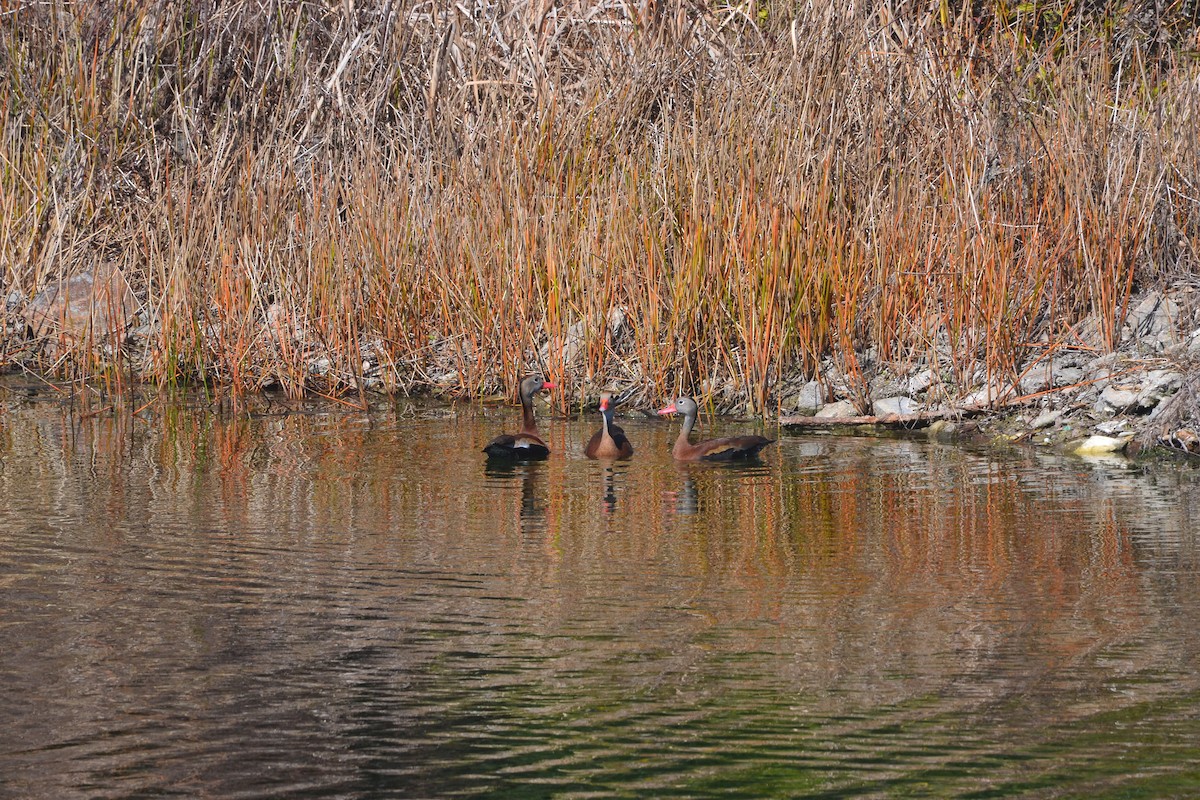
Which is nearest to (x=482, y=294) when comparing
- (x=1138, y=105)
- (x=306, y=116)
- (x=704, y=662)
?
(x=306, y=116)

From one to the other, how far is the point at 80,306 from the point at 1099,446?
7.72 metres

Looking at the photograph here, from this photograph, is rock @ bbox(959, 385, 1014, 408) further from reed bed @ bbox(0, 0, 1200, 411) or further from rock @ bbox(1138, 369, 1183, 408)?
rock @ bbox(1138, 369, 1183, 408)

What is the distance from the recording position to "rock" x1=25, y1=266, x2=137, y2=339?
36.5ft

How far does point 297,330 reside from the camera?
11.4 metres

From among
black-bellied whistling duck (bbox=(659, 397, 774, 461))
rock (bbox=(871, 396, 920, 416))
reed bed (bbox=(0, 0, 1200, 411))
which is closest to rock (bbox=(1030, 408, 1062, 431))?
reed bed (bbox=(0, 0, 1200, 411))

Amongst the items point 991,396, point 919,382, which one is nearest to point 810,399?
point 919,382

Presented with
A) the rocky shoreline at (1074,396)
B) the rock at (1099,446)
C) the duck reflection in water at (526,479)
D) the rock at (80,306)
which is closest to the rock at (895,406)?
the rocky shoreline at (1074,396)

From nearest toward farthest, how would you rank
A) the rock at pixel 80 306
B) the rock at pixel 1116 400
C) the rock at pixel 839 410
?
the rock at pixel 1116 400 < the rock at pixel 839 410 < the rock at pixel 80 306

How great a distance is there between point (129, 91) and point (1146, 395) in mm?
8509

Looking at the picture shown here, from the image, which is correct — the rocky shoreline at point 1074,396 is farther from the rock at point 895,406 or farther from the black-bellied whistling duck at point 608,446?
the black-bellied whistling duck at point 608,446

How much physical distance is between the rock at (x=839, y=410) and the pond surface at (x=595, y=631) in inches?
74.5

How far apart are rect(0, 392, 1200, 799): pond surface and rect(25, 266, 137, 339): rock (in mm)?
3169

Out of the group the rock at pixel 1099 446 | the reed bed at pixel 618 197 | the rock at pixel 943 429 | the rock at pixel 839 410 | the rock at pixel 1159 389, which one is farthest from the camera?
the rock at pixel 839 410

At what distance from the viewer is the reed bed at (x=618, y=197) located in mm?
9891
